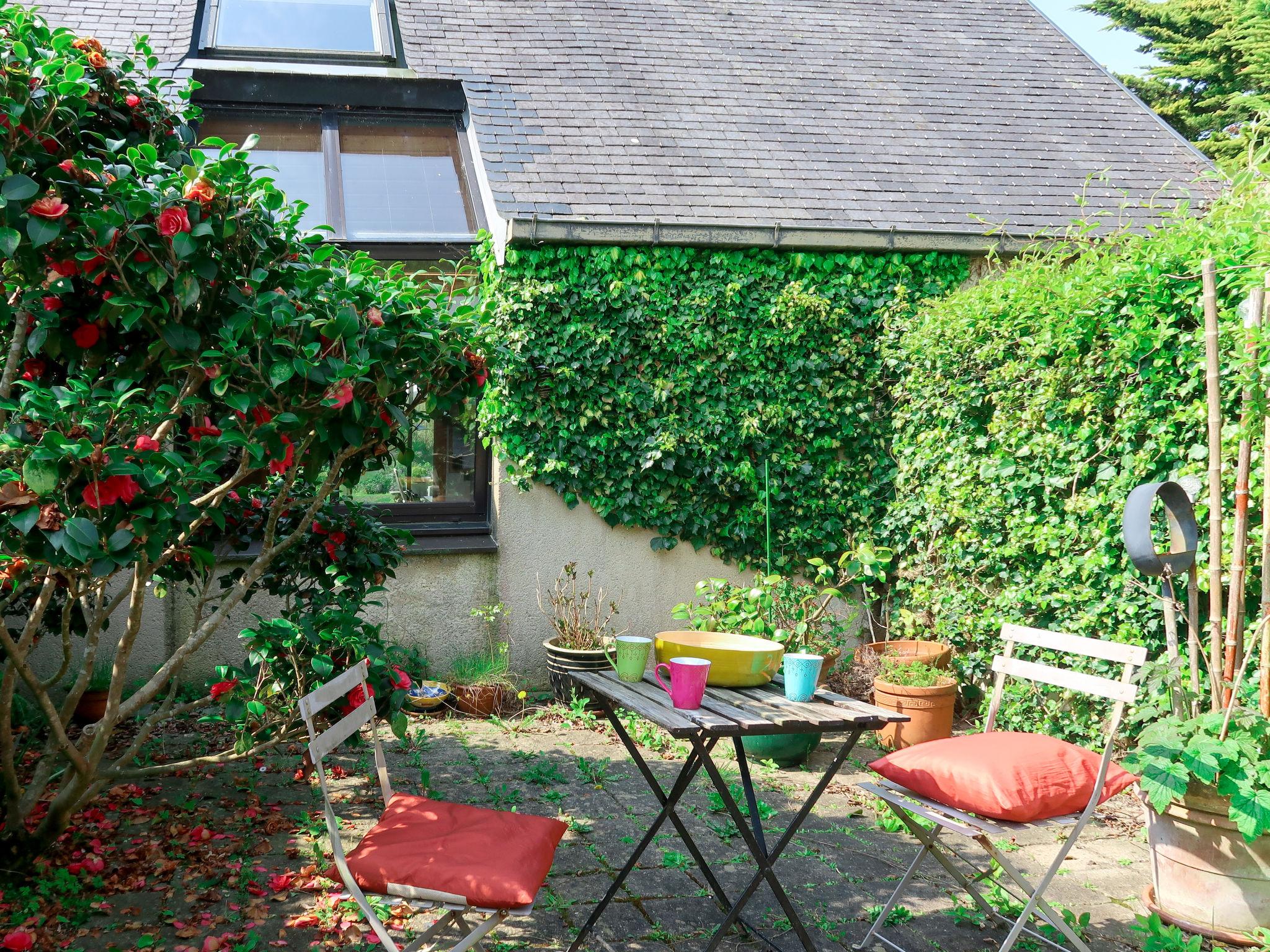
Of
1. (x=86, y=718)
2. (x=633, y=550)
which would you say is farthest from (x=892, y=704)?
(x=86, y=718)

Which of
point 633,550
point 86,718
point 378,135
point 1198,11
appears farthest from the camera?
point 1198,11

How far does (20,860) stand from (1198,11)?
20.4 m

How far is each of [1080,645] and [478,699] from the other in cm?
383

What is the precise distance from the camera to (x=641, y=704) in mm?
2988

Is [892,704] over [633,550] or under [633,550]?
under

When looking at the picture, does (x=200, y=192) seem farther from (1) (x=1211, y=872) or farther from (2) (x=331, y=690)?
(1) (x=1211, y=872)

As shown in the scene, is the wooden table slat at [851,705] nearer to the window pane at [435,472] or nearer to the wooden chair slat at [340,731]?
the wooden chair slat at [340,731]

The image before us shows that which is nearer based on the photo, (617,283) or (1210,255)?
(1210,255)

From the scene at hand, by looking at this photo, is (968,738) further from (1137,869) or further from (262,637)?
(262,637)

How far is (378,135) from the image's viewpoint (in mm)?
7625

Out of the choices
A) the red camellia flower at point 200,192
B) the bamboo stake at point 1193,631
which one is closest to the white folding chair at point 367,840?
the red camellia flower at point 200,192

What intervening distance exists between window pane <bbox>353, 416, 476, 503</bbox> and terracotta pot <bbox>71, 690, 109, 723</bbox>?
2.06 m

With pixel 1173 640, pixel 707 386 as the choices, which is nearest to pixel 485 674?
pixel 707 386

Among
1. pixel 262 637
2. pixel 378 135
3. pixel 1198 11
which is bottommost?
pixel 262 637
